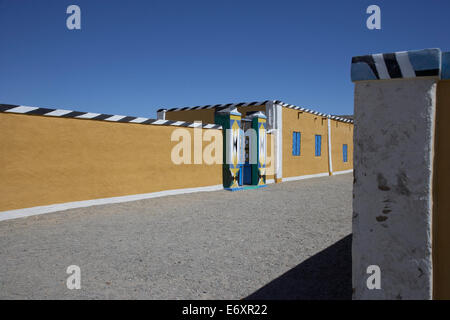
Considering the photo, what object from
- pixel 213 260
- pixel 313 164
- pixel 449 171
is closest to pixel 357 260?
pixel 449 171

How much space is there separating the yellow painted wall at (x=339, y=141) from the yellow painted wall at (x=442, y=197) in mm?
19274

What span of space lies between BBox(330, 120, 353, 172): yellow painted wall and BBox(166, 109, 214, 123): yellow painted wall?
8536 millimetres

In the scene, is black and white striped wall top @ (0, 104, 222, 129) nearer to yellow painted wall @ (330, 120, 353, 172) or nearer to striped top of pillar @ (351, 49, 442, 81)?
striped top of pillar @ (351, 49, 442, 81)

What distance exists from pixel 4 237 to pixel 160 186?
4765 mm

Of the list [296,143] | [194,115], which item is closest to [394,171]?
[296,143]

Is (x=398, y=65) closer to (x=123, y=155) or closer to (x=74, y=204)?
(x=74, y=204)

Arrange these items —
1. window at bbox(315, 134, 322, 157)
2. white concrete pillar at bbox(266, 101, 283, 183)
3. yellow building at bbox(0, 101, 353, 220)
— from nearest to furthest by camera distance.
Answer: yellow building at bbox(0, 101, 353, 220)
white concrete pillar at bbox(266, 101, 283, 183)
window at bbox(315, 134, 322, 157)

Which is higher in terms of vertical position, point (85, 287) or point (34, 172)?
point (34, 172)

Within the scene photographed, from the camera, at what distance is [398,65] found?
2.08 metres

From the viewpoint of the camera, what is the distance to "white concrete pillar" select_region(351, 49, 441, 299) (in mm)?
2053

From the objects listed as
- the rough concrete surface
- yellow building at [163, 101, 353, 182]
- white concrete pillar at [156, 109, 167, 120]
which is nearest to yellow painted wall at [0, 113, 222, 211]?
yellow building at [163, 101, 353, 182]

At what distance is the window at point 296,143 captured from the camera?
1624 cm
